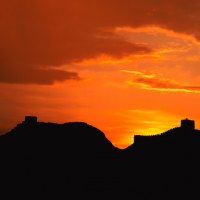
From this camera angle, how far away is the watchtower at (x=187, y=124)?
65.4 meters

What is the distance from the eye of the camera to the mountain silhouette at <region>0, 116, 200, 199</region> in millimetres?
60906

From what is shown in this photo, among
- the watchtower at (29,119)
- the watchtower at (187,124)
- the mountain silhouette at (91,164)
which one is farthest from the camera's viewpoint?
the watchtower at (29,119)

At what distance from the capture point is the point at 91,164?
73375 mm

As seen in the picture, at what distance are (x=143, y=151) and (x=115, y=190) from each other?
6.95 m

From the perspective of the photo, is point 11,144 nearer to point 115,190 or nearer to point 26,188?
point 26,188

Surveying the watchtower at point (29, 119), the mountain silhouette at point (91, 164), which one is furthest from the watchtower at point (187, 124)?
the watchtower at point (29, 119)

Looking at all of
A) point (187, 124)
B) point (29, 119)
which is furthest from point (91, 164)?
point (187, 124)

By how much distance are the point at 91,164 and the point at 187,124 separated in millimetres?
16881

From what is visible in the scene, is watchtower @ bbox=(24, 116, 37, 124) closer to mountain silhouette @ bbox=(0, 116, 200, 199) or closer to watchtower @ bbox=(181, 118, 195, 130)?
mountain silhouette @ bbox=(0, 116, 200, 199)

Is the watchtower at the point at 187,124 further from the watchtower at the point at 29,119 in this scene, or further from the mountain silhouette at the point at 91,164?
the watchtower at the point at 29,119

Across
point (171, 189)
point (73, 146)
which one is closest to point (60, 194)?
point (73, 146)

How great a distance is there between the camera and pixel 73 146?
74625 millimetres

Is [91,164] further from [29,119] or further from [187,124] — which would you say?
[187,124]

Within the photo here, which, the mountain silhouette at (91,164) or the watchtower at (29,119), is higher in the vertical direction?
the watchtower at (29,119)
